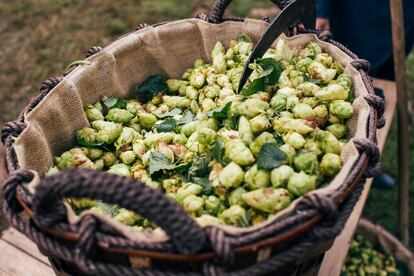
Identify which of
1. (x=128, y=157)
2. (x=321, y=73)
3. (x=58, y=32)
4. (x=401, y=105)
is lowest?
(x=58, y=32)

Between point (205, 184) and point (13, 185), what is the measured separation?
0.59m

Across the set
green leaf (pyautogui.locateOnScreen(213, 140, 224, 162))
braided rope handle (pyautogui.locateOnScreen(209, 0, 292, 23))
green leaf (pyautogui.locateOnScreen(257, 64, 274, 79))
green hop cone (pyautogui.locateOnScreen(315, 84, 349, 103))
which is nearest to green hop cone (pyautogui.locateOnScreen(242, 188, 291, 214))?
green leaf (pyautogui.locateOnScreen(213, 140, 224, 162))

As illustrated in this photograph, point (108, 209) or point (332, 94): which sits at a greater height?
point (332, 94)

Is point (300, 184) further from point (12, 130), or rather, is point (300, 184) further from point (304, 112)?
point (12, 130)

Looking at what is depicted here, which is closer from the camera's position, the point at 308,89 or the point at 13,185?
the point at 13,185

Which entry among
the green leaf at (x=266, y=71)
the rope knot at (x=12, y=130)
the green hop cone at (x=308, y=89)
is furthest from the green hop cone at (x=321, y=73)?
the rope knot at (x=12, y=130)

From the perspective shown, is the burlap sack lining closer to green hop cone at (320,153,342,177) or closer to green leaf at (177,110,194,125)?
green hop cone at (320,153,342,177)

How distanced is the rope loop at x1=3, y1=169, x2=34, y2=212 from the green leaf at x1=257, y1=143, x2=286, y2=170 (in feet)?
2.28

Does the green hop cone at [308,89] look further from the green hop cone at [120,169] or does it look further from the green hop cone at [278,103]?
the green hop cone at [120,169]

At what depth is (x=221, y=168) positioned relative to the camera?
1.49 meters

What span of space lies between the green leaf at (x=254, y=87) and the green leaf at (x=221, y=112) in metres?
0.12

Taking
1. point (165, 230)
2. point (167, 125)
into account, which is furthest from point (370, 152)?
point (167, 125)

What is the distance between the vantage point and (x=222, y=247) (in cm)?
111

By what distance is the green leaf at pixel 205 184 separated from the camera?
1489mm
